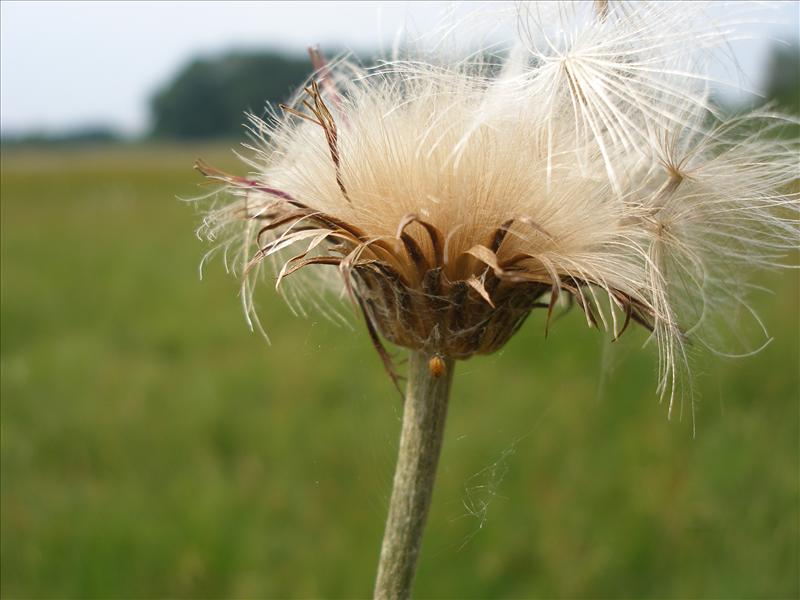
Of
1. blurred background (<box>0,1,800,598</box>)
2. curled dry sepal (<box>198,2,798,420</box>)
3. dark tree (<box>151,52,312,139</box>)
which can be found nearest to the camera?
curled dry sepal (<box>198,2,798,420</box>)

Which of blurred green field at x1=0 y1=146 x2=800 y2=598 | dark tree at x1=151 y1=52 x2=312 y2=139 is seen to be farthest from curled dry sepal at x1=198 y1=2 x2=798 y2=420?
dark tree at x1=151 y1=52 x2=312 y2=139

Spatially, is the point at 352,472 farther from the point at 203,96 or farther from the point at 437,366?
the point at 203,96

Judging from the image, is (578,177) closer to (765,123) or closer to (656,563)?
(765,123)

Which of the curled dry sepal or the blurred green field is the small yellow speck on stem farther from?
the blurred green field

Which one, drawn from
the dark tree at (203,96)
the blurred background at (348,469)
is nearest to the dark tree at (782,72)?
the blurred background at (348,469)

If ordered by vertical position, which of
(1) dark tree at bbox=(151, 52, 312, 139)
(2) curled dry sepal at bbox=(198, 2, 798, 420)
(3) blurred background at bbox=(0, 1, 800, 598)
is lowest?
(3) blurred background at bbox=(0, 1, 800, 598)

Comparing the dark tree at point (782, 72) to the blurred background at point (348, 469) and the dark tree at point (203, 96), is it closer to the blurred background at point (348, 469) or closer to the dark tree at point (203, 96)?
the blurred background at point (348, 469)
